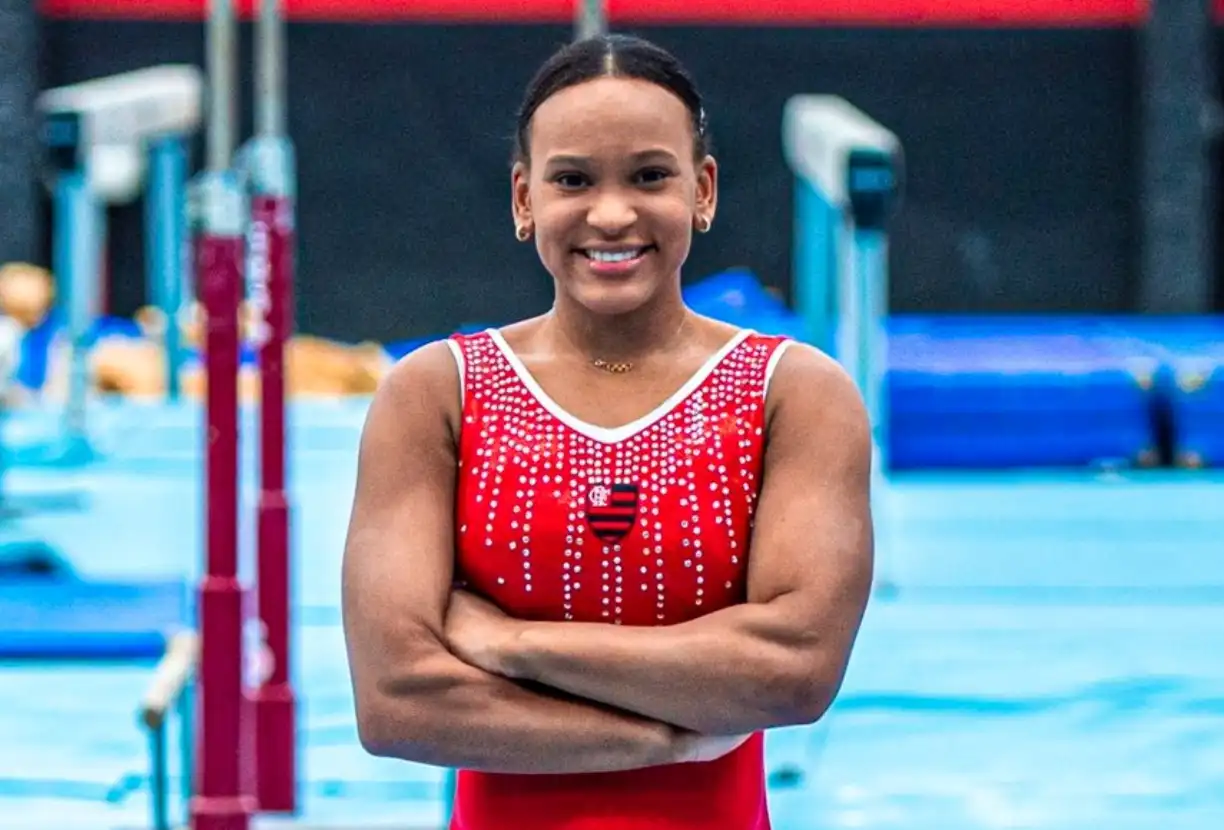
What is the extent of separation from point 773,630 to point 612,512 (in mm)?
172

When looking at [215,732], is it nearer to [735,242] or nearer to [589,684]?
[589,684]

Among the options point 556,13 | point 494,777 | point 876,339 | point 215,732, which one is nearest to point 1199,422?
point 876,339

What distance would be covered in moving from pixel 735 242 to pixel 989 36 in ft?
6.04

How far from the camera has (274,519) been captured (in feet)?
13.6

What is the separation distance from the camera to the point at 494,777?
180cm

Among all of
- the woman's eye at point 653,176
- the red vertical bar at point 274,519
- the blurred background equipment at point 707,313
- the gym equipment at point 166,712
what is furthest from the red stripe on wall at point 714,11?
the woman's eye at point 653,176

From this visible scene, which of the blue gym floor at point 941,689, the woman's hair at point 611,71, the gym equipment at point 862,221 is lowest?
the blue gym floor at point 941,689

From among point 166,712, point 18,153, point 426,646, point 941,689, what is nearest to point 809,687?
point 426,646

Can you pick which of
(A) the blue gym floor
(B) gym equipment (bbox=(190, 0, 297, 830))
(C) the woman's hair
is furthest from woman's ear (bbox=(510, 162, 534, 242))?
(A) the blue gym floor

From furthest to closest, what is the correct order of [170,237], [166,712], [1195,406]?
[170,237], [1195,406], [166,712]

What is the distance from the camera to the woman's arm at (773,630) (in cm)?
173

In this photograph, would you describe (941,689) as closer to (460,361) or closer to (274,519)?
(274,519)

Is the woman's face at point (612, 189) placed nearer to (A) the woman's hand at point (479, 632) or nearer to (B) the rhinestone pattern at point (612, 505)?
(B) the rhinestone pattern at point (612, 505)

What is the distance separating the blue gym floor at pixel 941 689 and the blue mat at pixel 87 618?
0.29ft
